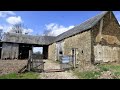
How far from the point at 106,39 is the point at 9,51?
16892 mm

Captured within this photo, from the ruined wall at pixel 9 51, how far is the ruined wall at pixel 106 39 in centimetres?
1588

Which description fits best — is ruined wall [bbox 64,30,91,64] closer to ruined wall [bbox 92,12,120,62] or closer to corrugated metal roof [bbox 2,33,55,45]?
ruined wall [bbox 92,12,120,62]

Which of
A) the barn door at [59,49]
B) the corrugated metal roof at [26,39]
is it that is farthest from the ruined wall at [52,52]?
the corrugated metal roof at [26,39]

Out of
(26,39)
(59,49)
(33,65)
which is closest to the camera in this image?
(33,65)

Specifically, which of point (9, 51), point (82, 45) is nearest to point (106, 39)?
point (82, 45)

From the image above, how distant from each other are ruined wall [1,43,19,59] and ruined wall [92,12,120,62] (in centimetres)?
1588

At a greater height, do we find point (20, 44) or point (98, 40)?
point (20, 44)

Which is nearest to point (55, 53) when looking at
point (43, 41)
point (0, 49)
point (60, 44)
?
point (60, 44)

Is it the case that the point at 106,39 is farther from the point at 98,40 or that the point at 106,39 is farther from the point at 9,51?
the point at 9,51

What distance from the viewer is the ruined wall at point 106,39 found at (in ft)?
62.3

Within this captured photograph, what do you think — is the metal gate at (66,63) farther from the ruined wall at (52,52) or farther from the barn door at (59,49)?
the ruined wall at (52,52)

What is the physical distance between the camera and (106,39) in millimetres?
19766
